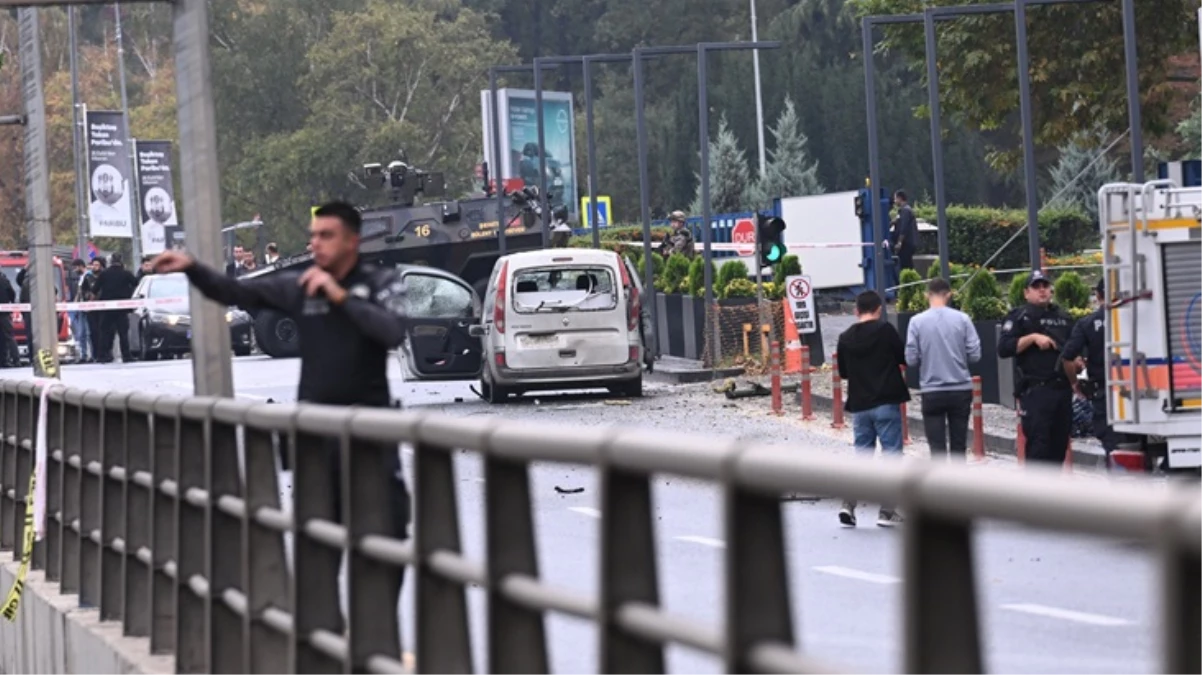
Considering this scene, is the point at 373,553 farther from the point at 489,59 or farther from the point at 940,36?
the point at 489,59

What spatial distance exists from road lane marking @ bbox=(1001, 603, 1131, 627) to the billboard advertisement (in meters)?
63.0

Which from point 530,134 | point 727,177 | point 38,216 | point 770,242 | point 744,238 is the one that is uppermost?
point 530,134

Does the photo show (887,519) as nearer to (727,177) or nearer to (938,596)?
(938,596)

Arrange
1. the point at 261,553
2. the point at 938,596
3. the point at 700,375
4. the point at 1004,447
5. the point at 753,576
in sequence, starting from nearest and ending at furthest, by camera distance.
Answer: the point at 938,596
the point at 753,576
the point at 261,553
the point at 1004,447
the point at 700,375

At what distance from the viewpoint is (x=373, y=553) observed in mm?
5758

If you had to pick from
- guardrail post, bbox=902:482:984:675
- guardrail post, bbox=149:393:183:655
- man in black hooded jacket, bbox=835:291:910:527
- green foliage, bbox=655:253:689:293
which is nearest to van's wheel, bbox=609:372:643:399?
green foliage, bbox=655:253:689:293

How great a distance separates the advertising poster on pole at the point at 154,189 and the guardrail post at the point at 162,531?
47.3m

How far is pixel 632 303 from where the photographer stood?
31.5 m

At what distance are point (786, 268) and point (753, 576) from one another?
34.2m

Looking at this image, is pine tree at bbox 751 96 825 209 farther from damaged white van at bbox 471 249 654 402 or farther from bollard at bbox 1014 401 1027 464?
bollard at bbox 1014 401 1027 464

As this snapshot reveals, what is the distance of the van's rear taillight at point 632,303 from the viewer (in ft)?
103

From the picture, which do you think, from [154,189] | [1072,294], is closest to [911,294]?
[1072,294]

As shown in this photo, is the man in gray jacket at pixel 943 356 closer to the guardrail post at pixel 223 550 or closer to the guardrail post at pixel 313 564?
the guardrail post at pixel 223 550

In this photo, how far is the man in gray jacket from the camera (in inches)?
751
